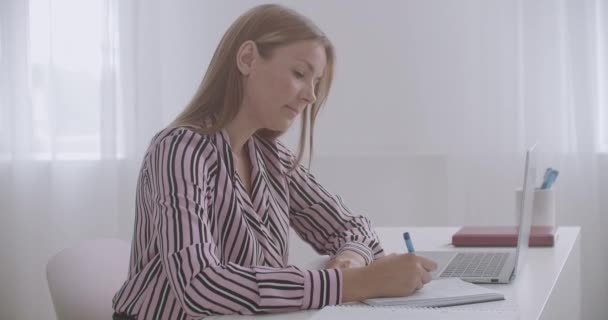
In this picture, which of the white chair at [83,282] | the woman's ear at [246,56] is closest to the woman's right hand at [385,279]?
the woman's ear at [246,56]

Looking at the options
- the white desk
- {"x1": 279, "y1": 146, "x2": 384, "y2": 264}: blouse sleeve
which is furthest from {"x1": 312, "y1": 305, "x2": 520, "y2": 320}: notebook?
{"x1": 279, "y1": 146, "x2": 384, "y2": 264}: blouse sleeve

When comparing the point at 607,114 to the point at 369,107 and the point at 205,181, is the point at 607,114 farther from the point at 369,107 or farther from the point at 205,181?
the point at 205,181

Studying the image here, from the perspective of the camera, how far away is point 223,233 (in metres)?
1.44

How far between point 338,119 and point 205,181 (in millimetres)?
2201

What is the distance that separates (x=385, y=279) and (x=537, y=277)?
40cm

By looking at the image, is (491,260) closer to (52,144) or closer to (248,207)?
(248,207)

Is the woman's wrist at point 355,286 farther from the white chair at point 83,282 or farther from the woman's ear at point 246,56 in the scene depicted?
the white chair at point 83,282

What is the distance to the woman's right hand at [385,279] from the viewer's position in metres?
1.23

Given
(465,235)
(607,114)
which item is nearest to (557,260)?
(465,235)

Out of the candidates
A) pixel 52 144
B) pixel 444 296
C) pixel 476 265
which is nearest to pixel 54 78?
pixel 52 144

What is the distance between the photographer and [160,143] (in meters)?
1.37

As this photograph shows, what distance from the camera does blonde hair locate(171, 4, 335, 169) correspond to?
4.84 ft

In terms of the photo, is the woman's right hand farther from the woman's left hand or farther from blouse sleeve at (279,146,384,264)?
blouse sleeve at (279,146,384,264)

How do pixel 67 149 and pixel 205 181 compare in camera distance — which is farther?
pixel 67 149
